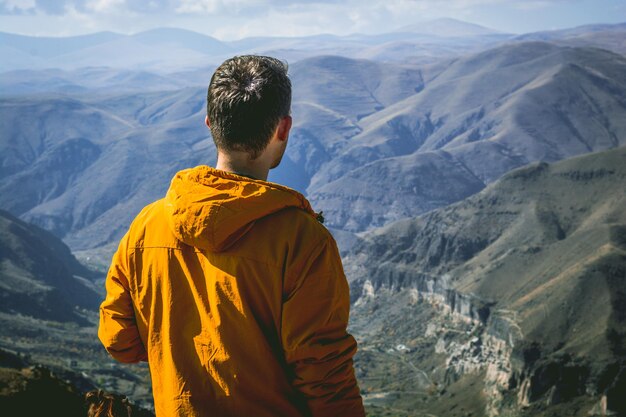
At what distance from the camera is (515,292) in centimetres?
8506

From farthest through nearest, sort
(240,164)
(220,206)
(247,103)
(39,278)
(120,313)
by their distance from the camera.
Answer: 1. (39,278)
2. (120,313)
3. (240,164)
4. (247,103)
5. (220,206)

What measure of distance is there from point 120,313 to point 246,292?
3.32 ft

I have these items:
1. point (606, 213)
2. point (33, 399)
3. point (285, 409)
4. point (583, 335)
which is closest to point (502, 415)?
point (583, 335)

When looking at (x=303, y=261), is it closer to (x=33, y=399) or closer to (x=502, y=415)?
(x=33, y=399)

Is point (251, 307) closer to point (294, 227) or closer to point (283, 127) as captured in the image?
point (294, 227)

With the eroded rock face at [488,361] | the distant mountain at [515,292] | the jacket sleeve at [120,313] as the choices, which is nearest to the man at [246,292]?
the jacket sleeve at [120,313]

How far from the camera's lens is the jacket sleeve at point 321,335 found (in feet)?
11.3

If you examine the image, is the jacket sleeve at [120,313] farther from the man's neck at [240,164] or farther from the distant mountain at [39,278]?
the distant mountain at [39,278]

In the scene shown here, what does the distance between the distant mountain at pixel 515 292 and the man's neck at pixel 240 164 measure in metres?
62.0

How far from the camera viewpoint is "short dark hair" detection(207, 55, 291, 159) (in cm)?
363

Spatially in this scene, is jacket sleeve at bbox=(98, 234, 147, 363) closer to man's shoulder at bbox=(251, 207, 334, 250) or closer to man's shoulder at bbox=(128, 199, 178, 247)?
man's shoulder at bbox=(128, 199, 178, 247)

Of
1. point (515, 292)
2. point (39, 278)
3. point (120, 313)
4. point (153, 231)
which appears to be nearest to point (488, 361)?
point (515, 292)

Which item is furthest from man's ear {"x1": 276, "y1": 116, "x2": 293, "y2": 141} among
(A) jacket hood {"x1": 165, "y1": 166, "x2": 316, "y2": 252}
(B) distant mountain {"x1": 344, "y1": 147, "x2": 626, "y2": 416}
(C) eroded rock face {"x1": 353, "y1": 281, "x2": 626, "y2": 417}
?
(B) distant mountain {"x1": 344, "y1": 147, "x2": 626, "y2": 416}

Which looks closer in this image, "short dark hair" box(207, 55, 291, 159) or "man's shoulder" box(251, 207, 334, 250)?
"man's shoulder" box(251, 207, 334, 250)
